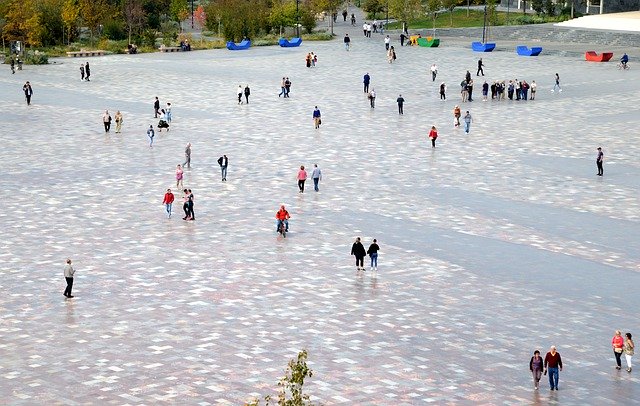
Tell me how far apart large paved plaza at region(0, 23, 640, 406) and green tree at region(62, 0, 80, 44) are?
29822 mm

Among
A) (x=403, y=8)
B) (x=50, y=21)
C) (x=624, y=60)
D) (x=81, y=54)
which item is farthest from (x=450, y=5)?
(x=81, y=54)

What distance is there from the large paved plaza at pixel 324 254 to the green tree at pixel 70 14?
2982cm

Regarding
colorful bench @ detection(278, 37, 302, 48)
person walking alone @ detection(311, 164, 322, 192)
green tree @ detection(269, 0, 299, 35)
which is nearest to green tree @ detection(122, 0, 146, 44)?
green tree @ detection(269, 0, 299, 35)

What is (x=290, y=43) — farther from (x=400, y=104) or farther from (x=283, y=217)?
(x=283, y=217)

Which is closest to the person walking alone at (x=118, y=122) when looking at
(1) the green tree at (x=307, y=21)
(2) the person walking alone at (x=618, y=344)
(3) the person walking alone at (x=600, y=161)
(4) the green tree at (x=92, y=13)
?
(3) the person walking alone at (x=600, y=161)

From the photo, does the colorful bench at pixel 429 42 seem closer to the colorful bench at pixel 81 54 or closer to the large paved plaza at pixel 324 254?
the colorful bench at pixel 81 54

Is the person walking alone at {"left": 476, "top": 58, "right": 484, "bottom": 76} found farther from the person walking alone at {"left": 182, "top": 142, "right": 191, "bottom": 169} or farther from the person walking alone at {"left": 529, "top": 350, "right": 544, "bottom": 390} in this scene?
the person walking alone at {"left": 529, "top": 350, "right": 544, "bottom": 390}

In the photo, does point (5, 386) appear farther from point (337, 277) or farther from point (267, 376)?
point (337, 277)

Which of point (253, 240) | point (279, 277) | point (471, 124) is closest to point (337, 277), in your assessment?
point (279, 277)

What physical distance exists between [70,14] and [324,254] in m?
57.1

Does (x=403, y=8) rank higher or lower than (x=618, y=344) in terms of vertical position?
higher

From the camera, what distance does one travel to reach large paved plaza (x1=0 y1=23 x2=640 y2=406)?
22.3 meters

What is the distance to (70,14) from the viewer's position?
83125 mm

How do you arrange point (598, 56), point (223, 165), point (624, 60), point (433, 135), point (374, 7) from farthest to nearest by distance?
point (374, 7), point (598, 56), point (624, 60), point (433, 135), point (223, 165)
